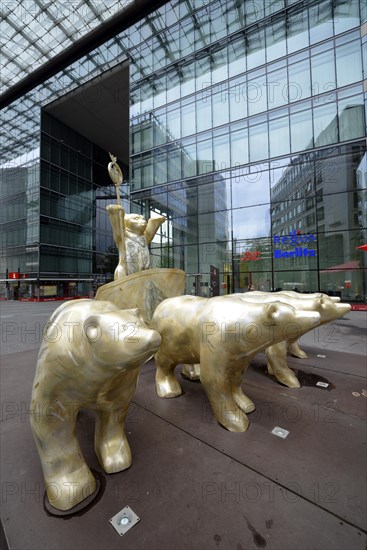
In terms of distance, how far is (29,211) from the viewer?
27.9 metres

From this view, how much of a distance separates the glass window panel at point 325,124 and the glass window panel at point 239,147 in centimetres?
385

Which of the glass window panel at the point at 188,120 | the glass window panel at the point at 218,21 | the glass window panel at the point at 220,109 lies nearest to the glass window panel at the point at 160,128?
the glass window panel at the point at 188,120

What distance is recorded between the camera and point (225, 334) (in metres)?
2.16

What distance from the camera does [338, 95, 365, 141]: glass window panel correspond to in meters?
13.6

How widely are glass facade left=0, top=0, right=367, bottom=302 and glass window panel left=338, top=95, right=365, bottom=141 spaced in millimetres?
50

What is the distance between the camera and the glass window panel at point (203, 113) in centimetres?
1717

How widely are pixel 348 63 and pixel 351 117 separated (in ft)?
9.35

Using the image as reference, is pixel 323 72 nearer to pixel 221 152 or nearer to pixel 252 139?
pixel 252 139

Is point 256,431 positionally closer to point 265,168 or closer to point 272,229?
point 272,229

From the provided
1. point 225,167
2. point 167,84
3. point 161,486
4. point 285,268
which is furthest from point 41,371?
point 167,84

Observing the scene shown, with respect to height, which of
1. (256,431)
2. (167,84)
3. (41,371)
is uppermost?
(167,84)

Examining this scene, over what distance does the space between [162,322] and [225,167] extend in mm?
16156

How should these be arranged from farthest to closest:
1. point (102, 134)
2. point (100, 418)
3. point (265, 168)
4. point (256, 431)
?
point (102, 134) < point (265, 168) < point (256, 431) < point (100, 418)

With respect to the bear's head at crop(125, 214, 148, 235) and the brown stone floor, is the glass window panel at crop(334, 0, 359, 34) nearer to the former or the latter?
the bear's head at crop(125, 214, 148, 235)
